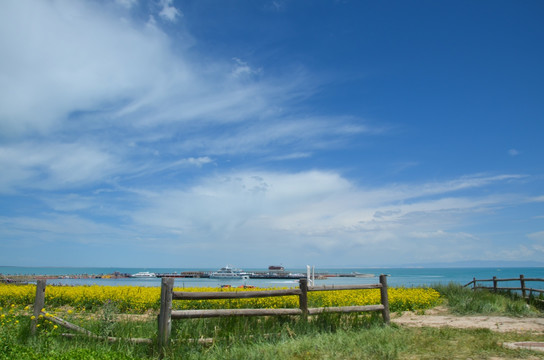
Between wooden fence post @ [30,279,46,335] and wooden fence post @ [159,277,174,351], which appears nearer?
wooden fence post @ [159,277,174,351]

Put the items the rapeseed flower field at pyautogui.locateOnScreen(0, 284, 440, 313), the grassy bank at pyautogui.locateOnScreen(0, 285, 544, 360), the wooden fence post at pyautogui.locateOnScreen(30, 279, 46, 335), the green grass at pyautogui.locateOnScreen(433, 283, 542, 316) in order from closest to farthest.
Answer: the grassy bank at pyautogui.locateOnScreen(0, 285, 544, 360) → the wooden fence post at pyautogui.locateOnScreen(30, 279, 46, 335) → the rapeseed flower field at pyautogui.locateOnScreen(0, 284, 440, 313) → the green grass at pyautogui.locateOnScreen(433, 283, 542, 316)

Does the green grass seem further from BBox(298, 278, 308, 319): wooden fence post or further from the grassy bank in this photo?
BBox(298, 278, 308, 319): wooden fence post

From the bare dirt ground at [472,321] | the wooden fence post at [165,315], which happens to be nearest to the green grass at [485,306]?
the bare dirt ground at [472,321]

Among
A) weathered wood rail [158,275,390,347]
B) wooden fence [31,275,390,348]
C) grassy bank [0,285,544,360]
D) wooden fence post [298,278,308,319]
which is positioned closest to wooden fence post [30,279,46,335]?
wooden fence [31,275,390,348]

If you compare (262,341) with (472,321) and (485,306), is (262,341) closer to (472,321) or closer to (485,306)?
(472,321)

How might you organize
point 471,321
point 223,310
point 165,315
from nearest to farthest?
point 165,315 < point 223,310 < point 471,321

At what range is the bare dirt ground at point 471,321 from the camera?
11.3 metres

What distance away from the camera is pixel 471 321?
42.0ft

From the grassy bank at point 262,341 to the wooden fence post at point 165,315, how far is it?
0.20 meters

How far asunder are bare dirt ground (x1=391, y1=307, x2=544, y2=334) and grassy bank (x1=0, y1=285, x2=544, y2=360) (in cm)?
216

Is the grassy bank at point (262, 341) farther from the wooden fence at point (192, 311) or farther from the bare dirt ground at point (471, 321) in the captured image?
the bare dirt ground at point (471, 321)

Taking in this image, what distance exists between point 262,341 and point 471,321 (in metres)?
8.05

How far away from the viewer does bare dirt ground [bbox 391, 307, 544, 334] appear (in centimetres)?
1134

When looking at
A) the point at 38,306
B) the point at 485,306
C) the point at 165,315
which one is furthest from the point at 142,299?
the point at 485,306
